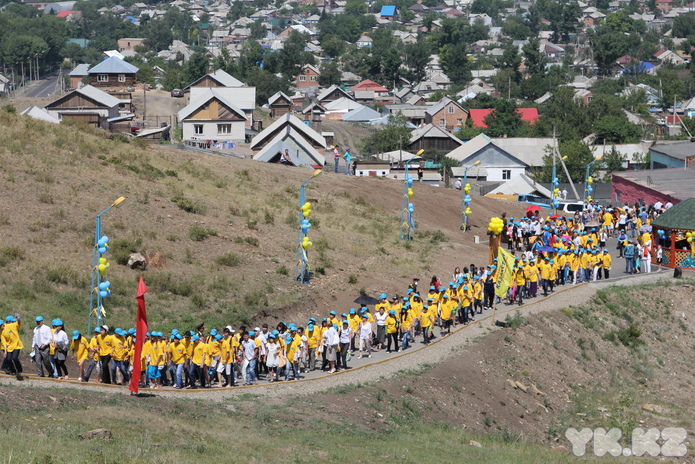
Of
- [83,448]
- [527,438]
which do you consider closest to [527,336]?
[527,438]

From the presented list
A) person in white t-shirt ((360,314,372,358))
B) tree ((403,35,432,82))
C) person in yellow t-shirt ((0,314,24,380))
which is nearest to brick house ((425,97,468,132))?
tree ((403,35,432,82))

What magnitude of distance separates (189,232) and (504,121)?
7641cm

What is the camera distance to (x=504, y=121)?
374 ft

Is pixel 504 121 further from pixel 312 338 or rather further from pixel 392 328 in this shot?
pixel 312 338

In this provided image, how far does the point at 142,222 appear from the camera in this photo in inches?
1614

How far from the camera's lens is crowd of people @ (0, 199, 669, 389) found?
85.0 ft

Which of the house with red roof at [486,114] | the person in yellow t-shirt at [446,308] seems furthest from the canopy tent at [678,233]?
the house with red roof at [486,114]

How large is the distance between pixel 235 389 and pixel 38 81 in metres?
145

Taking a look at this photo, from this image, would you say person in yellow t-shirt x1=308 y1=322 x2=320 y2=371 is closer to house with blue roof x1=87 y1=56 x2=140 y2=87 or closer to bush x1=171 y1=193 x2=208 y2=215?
bush x1=171 y1=193 x2=208 y2=215

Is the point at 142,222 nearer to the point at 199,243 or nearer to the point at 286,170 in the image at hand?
the point at 199,243

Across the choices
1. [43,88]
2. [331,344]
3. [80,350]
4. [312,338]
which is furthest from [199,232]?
[43,88]

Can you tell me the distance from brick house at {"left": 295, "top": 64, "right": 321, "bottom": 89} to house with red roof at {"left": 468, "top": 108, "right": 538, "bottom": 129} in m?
48.2

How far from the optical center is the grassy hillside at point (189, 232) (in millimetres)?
34594

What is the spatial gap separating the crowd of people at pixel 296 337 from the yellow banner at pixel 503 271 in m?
0.16
